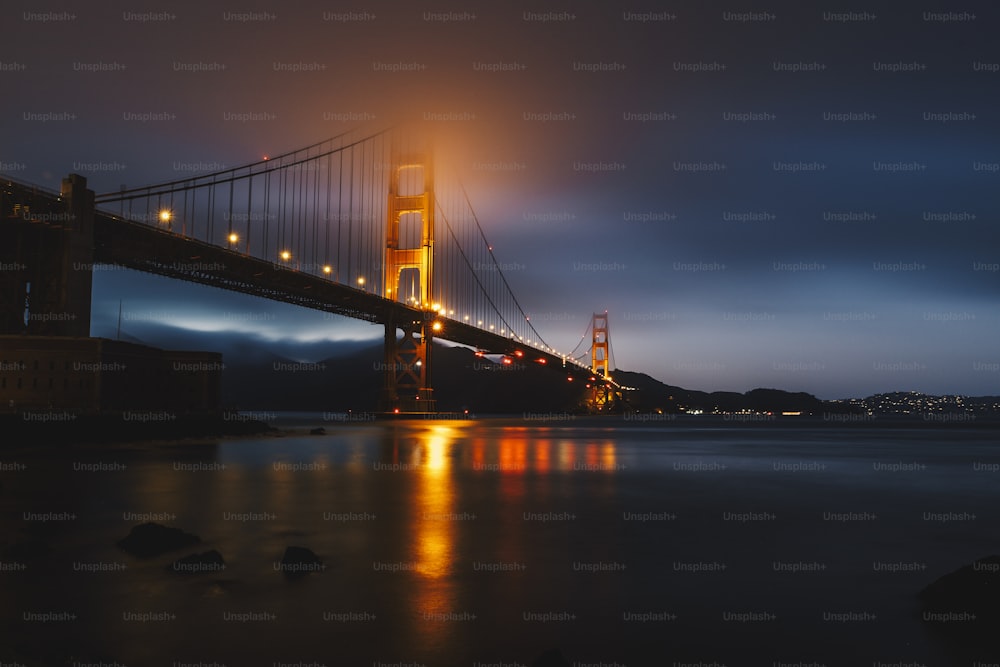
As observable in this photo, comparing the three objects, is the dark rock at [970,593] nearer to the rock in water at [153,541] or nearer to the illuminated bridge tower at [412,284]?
the rock in water at [153,541]

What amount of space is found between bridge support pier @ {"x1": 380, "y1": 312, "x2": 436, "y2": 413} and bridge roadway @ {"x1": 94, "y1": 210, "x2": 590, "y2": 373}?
1.24 m

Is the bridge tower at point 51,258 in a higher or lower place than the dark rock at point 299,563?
higher

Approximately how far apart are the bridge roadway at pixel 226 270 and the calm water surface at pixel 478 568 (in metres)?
18.2

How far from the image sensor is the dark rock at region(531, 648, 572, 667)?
558cm

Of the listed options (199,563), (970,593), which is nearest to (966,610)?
(970,593)

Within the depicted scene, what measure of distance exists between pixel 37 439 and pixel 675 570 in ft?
78.0

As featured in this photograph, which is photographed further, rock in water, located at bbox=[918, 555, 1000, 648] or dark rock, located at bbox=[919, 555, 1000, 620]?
dark rock, located at bbox=[919, 555, 1000, 620]

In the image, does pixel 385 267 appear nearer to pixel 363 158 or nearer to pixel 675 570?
pixel 363 158

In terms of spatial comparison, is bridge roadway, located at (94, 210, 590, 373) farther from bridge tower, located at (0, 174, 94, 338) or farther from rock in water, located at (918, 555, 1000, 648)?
rock in water, located at (918, 555, 1000, 648)

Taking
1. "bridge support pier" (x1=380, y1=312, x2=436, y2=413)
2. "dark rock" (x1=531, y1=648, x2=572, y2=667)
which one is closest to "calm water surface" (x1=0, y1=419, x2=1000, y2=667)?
"dark rock" (x1=531, y1=648, x2=572, y2=667)

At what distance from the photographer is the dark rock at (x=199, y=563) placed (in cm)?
857

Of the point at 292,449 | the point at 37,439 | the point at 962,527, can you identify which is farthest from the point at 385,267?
the point at 962,527

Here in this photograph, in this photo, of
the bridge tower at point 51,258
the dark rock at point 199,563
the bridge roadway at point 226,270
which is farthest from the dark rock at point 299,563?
the bridge roadway at point 226,270

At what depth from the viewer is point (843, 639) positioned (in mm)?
6715
